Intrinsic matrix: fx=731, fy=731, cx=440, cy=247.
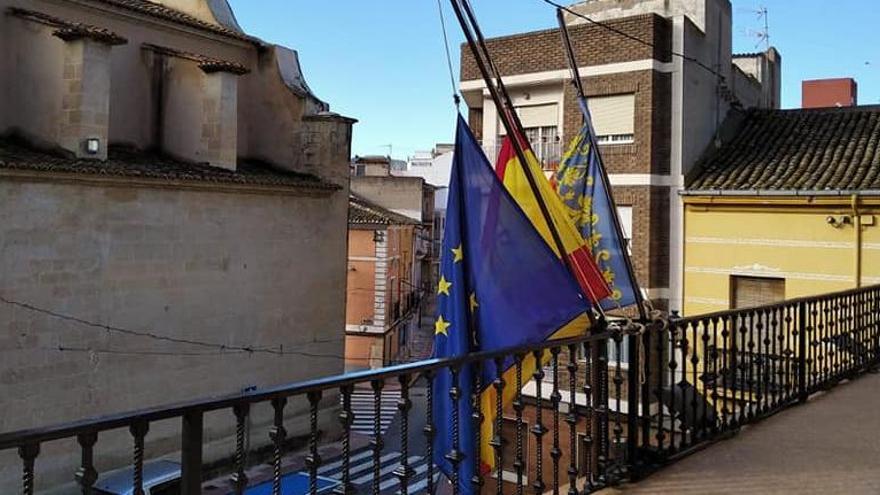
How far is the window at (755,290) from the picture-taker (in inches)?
563

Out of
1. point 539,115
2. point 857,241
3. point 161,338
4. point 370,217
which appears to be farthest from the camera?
point 370,217

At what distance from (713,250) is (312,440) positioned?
13.6m

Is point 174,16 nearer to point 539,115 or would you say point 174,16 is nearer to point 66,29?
point 66,29

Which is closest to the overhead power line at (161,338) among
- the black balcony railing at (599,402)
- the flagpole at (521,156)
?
the black balcony railing at (599,402)

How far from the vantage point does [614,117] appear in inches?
608

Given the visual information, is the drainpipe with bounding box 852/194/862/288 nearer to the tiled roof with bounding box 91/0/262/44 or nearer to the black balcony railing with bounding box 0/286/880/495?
the black balcony railing with bounding box 0/286/880/495

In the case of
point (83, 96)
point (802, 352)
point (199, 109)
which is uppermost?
point (199, 109)

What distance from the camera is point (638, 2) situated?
16688 mm

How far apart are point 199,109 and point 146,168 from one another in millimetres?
2717

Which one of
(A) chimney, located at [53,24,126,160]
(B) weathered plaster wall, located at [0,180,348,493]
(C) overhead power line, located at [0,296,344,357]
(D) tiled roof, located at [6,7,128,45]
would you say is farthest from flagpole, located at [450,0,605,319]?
(D) tiled roof, located at [6,7,128,45]

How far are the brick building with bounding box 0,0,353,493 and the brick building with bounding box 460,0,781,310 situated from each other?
4.56 m

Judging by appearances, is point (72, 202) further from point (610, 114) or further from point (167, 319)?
point (610, 114)

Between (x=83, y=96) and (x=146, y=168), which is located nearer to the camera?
(x=83, y=96)

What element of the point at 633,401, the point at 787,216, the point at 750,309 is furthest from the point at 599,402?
the point at 787,216
